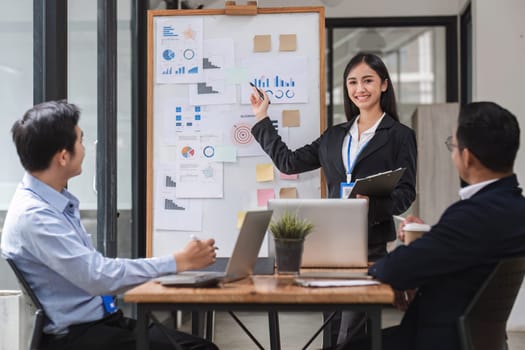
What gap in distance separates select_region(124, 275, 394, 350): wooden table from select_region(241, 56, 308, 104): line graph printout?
1.91 meters

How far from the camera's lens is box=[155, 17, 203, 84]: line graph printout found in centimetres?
395

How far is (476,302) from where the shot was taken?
6.84 feet

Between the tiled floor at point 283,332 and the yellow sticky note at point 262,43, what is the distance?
7.50 feet

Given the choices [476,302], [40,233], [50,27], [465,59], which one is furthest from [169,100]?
[465,59]

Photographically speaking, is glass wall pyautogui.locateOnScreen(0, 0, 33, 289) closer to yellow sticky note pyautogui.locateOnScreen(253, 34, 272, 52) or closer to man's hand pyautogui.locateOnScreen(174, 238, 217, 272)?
yellow sticky note pyautogui.locateOnScreen(253, 34, 272, 52)

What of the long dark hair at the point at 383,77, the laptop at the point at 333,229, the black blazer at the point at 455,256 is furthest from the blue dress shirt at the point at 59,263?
the long dark hair at the point at 383,77

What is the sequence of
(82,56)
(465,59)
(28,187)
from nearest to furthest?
1. (28,187)
2. (82,56)
3. (465,59)

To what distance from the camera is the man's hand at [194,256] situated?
7.54 feet

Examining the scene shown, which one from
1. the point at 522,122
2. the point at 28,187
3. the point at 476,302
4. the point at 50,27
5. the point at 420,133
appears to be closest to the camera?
the point at 476,302

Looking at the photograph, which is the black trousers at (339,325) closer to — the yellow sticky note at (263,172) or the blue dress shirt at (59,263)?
the yellow sticky note at (263,172)

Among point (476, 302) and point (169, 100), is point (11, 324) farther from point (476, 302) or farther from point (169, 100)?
point (476, 302)

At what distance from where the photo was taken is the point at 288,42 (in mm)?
3920

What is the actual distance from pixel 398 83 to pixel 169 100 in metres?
7.87

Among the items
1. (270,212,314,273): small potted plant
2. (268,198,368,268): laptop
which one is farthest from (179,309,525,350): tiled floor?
(270,212,314,273): small potted plant
